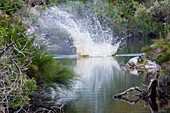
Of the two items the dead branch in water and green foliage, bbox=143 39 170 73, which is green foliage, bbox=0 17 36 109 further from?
green foliage, bbox=143 39 170 73

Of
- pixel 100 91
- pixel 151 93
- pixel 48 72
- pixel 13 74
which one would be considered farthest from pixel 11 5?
pixel 13 74

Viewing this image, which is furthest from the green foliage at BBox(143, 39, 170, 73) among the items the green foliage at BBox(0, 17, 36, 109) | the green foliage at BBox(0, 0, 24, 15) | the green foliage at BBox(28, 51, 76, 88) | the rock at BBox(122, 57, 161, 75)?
the green foliage at BBox(0, 0, 24, 15)

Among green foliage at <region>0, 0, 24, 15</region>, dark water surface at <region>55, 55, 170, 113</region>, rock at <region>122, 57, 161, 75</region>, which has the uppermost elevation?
green foliage at <region>0, 0, 24, 15</region>

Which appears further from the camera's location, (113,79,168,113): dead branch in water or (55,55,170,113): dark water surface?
(113,79,168,113): dead branch in water

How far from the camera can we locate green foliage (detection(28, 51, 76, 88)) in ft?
30.4

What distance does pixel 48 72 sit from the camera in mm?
9367

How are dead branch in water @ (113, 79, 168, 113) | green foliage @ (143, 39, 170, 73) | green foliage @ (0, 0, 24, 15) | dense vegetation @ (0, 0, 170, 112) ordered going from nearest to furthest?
dense vegetation @ (0, 0, 170, 112), dead branch in water @ (113, 79, 168, 113), green foliage @ (143, 39, 170, 73), green foliage @ (0, 0, 24, 15)

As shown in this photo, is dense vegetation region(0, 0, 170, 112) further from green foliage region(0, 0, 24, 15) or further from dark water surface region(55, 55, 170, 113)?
dark water surface region(55, 55, 170, 113)

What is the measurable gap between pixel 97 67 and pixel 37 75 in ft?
23.5

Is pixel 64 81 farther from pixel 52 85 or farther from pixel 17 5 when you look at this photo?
pixel 17 5

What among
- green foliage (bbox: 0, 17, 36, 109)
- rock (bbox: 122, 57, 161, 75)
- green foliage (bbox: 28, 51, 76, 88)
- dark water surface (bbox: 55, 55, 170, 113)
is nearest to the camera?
green foliage (bbox: 0, 17, 36, 109)

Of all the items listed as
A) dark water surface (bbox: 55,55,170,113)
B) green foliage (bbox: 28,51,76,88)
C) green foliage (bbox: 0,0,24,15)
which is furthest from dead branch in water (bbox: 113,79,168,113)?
green foliage (bbox: 0,0,24,15)

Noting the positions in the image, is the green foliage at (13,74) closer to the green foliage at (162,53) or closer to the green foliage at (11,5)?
the green foliage at (11,5)

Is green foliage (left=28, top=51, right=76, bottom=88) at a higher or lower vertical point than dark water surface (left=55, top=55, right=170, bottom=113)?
higher
